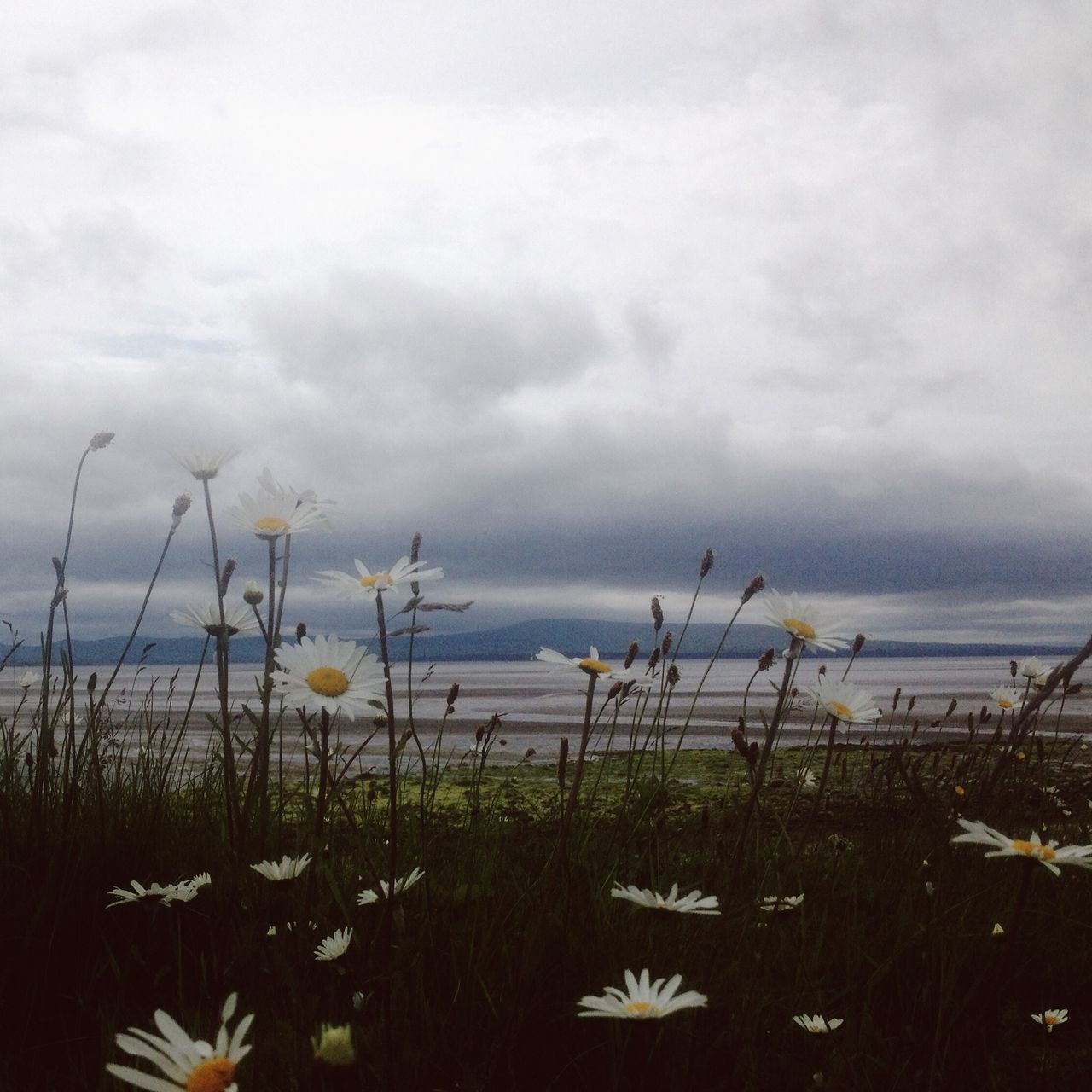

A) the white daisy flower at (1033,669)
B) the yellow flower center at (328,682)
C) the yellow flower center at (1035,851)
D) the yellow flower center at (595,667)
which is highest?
the yellow flower center at (595,667)

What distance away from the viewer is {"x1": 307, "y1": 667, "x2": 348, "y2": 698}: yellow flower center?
1504mm

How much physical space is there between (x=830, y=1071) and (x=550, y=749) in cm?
1029

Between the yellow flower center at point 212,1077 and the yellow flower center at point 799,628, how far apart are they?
1053 mm

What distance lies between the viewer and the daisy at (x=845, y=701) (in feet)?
5.63

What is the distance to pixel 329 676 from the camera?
154 cm

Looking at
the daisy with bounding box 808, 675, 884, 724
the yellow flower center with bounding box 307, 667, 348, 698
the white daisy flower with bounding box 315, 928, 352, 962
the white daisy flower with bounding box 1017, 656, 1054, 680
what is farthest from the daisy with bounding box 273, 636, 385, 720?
the white daisy flower with bounding box 1017, 656, 1054, 680

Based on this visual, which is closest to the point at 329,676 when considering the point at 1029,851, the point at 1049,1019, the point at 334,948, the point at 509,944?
the point at 334,948

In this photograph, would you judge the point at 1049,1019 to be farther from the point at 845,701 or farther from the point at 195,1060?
the point at 195,1060

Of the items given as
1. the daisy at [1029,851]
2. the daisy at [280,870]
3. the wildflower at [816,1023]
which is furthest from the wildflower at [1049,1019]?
the daisy at [280,870]

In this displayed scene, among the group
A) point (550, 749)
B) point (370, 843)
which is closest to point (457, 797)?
point (370, 843)

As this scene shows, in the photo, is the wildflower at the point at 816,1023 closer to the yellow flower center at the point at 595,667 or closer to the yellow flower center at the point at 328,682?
→ the yellow flower center at the point at 595,667

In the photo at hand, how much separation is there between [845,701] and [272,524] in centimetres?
110

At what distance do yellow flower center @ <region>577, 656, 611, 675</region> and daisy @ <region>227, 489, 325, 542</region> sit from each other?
0.56 m

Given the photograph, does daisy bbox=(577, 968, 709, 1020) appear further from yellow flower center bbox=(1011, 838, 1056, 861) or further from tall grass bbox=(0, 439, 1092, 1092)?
yellow flower center bbox=(1011, 838, 1056, 861)
